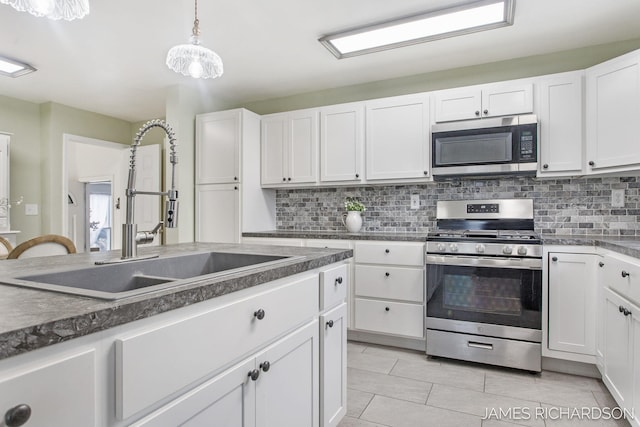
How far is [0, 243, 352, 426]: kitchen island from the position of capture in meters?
0.59

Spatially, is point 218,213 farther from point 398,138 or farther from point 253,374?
point 253,374

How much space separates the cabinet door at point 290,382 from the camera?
1145mm

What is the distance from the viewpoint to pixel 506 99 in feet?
9.32

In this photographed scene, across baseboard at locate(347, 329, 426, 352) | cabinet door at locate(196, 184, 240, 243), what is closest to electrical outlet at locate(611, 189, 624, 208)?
baseboard at locate(347, 329, 426, 352)

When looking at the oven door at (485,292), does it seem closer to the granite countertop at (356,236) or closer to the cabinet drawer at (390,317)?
the cabinet drawer at (390,317)

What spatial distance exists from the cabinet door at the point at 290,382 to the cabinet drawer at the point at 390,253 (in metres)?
1.58

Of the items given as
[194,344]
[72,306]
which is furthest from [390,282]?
[72,306]

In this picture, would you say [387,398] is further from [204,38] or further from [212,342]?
[204,38]

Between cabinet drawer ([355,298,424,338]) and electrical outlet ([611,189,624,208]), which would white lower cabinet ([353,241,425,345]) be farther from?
electrical outlet ([611,189,624,208])

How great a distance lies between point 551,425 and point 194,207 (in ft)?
11.0

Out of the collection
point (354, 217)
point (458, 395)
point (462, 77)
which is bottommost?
point (458, 395)

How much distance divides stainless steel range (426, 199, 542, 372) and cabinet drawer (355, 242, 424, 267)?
0.37ft

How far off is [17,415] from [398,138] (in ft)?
9.93

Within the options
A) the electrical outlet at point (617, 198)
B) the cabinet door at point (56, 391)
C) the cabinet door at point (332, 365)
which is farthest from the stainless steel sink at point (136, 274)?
the electrical outlet at point (617, 198)
